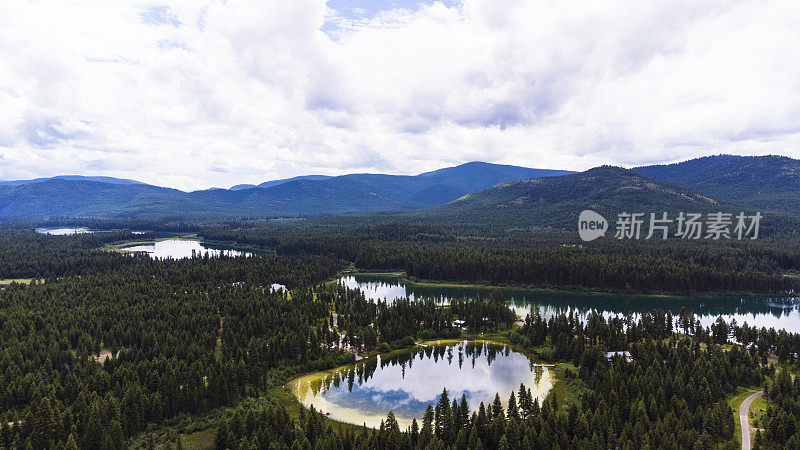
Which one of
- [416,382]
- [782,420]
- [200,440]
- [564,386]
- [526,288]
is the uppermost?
[526,288]

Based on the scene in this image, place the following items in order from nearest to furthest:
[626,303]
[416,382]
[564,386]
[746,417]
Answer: [746,417] → [564,386] → [416,382] → [626,303]

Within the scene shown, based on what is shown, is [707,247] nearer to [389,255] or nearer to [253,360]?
[389,255]

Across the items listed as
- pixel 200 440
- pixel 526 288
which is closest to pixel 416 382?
pixel 200 440

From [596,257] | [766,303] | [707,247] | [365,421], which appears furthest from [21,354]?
[707,247]

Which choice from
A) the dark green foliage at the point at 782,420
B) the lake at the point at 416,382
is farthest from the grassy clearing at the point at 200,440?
the dark green foliage at the point at 782,420

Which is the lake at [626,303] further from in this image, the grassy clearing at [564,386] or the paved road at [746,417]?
the paved road at [746,417]

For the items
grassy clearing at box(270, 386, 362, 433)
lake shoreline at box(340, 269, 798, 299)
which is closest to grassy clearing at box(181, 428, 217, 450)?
grassy clearing at box(270, 386, 362, 433)

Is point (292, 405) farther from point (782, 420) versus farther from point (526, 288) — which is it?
point (526, 288)
